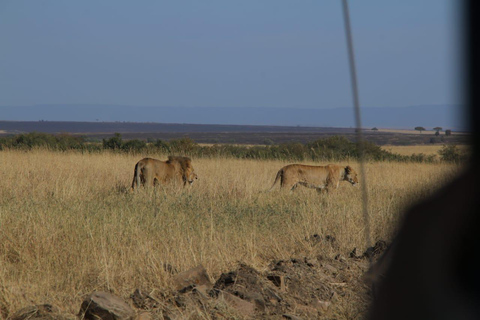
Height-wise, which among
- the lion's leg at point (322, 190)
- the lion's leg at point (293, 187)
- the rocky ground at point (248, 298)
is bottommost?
the lion's leg at point (322, 190)

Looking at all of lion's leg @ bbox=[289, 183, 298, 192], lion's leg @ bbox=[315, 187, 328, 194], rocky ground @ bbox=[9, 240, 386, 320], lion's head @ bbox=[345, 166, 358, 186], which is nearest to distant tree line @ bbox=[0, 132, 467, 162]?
lion's head @ bbox=[345, 166, 358, 186]

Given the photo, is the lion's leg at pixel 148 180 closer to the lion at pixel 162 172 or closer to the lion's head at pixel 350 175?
the lion at pixel 162 172

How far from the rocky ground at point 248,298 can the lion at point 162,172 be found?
609 cm

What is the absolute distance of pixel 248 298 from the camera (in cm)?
449

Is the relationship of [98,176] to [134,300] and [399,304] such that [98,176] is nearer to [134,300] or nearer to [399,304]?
[134,300]

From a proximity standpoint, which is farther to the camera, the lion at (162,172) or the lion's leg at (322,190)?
the lion's leg at (322,190)

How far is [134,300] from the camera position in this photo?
4551 mm

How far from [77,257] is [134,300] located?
5.43ft

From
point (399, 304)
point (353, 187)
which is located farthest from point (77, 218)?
point (353, 187)

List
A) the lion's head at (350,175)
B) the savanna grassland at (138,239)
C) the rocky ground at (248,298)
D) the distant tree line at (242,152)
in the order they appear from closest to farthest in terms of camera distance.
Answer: the rocky ground at (248,298) < the savanna grassland at (138,239) < the lion's head at (350,175) < the distant tree line at (242,152)

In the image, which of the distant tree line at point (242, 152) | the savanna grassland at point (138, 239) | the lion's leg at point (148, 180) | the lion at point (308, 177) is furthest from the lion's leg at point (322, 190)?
the distant tree line at point (242, 152)

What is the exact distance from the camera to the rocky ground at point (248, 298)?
411 centimetres

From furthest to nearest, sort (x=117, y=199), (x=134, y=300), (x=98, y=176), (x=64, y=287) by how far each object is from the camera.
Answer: (x=98, y=176), (x=117, y=199), (x=64, y=287), (x=134, y=300)

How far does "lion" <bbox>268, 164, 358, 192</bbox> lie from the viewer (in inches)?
507
